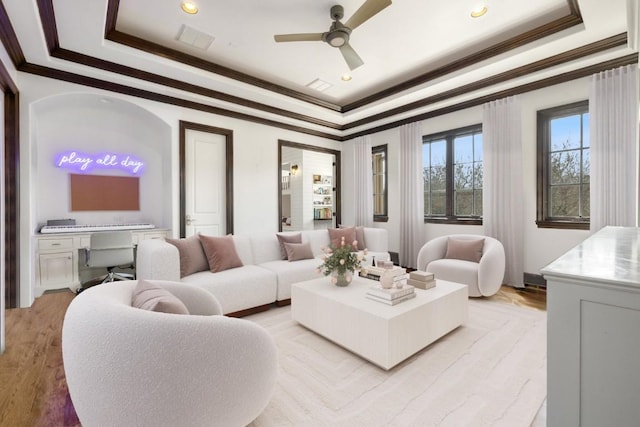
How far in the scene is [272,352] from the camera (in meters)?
1.38

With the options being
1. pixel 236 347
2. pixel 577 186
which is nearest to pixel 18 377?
pixel 236 347

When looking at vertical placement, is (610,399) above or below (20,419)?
above

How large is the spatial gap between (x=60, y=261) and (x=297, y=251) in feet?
10.2

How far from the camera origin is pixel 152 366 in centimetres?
107

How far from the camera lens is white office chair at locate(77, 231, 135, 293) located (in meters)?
3.75

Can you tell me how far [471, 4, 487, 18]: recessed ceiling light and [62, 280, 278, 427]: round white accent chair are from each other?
3436mm

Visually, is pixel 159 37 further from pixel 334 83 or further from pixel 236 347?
pixel 236 347

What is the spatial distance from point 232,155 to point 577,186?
15.8ft

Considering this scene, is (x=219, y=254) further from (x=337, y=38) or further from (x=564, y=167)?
(x=564, y=167)

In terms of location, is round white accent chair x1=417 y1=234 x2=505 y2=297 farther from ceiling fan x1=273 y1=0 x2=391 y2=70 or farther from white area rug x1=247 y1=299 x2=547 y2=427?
ceiling fan x1=273 y1=0 x2=391 y2=70

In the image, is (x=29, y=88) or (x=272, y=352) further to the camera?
(x=29, y=88)

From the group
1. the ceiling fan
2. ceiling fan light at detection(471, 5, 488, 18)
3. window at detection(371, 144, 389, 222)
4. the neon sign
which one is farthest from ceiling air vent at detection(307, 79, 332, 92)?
the neon sign

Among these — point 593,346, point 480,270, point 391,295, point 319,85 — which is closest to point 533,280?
point 480,270

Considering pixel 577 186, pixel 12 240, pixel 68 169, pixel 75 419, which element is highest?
pixel 68 169
